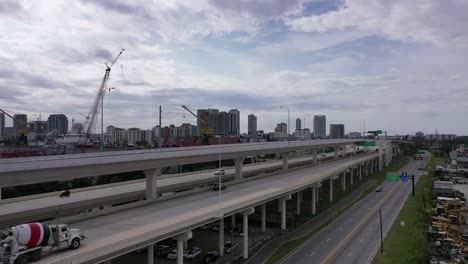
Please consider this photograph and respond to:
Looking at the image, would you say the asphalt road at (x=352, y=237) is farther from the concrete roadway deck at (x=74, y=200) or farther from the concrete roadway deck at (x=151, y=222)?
the concrete roadway deck at (x=74, y=200)

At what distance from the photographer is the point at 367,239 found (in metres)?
51.5

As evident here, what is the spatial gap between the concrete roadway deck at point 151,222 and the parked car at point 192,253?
6.02 metres

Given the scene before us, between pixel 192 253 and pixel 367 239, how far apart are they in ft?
80.1

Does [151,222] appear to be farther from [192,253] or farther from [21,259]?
[192,253]

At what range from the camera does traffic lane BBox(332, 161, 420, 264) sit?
43.4 meters

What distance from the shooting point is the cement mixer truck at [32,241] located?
73.3 ft

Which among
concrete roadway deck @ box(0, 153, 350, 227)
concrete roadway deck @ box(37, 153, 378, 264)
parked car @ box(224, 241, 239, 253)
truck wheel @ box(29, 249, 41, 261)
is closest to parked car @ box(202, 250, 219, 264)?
parked car @ box(224, 241, 239, 253)

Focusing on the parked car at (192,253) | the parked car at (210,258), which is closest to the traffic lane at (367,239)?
the parked car at (210,258)

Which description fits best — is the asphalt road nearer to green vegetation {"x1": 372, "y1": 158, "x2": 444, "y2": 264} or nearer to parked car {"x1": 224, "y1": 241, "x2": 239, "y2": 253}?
green vegetation {"x1": 372, "y1": 158, "x2": 444, "y2": 264}

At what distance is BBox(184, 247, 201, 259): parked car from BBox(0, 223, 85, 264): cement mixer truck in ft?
66.2

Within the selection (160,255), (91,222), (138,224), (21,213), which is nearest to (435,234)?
(160,255)

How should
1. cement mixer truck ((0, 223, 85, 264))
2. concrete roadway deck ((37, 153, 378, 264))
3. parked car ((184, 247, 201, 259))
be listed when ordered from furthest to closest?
parked car ((184, 247, 201, 259)) < concrete roadway deck ((37, 153, 378, 264)) < cement mixer truck ((0, 223, 85, 264))

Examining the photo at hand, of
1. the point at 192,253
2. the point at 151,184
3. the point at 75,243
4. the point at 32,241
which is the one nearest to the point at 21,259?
the point at 32,241

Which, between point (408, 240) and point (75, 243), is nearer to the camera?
point (75, 243)
